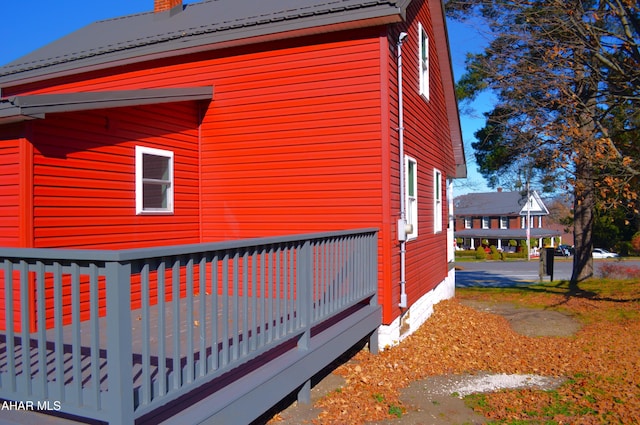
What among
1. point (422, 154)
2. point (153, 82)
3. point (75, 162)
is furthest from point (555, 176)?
point (75, 162)

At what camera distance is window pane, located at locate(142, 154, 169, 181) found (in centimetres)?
762

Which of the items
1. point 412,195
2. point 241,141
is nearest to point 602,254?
point 412,195

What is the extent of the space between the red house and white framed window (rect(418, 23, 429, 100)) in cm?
17

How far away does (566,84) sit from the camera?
10.2 meters

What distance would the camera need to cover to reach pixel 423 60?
10164mm

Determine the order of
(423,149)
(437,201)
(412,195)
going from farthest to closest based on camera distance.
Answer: (437,201), (423,149), (412,195)

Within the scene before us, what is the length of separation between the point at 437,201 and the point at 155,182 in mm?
6909

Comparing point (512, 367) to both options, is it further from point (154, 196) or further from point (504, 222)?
point (504, 222)

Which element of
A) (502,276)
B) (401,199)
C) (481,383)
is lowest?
(502,276)

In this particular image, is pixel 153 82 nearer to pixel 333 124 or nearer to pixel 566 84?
pixel 333 124

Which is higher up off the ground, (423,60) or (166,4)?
(166,4)

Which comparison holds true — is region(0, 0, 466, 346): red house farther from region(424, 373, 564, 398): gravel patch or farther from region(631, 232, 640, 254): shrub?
region(631, 232, 640, 254): shrub

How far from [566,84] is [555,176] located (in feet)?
6.36

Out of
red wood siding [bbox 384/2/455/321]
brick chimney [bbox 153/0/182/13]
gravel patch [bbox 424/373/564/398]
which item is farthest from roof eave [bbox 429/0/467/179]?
gravel patch [bbox 424/373/564/398]
